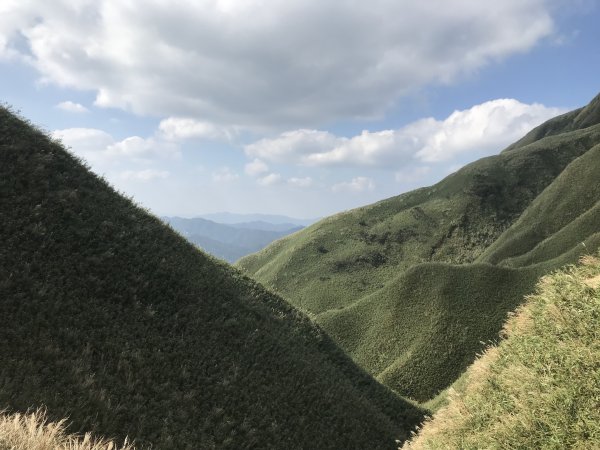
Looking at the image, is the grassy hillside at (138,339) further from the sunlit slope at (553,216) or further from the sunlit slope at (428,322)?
the sunlit slope at (553,216)

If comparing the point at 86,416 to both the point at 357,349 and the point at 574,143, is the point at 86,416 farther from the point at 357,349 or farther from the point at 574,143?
the point at 574,143

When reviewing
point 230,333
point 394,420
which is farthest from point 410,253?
point 230,333

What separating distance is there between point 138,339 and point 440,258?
124 metres

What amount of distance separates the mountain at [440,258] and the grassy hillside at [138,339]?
12.0 m

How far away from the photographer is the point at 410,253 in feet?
440

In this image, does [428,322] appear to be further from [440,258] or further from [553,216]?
[553,216]

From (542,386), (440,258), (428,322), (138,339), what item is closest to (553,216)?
(440,258)

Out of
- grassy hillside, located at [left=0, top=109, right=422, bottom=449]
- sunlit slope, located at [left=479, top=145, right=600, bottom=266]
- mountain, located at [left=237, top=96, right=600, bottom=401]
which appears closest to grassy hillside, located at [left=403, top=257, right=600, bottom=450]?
grassy hillside, located at [left=0, top=109, right=422, bottom=449]

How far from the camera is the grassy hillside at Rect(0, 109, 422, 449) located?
1444cm

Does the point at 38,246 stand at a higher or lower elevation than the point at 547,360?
Result: higher

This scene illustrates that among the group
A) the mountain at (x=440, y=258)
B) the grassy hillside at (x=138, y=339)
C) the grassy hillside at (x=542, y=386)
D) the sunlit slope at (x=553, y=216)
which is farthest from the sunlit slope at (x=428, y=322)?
the grassy hillside at (x=542, y=386)

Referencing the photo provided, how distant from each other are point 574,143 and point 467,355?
154 metres

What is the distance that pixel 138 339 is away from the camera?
18.2 m

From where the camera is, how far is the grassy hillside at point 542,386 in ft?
30.6
